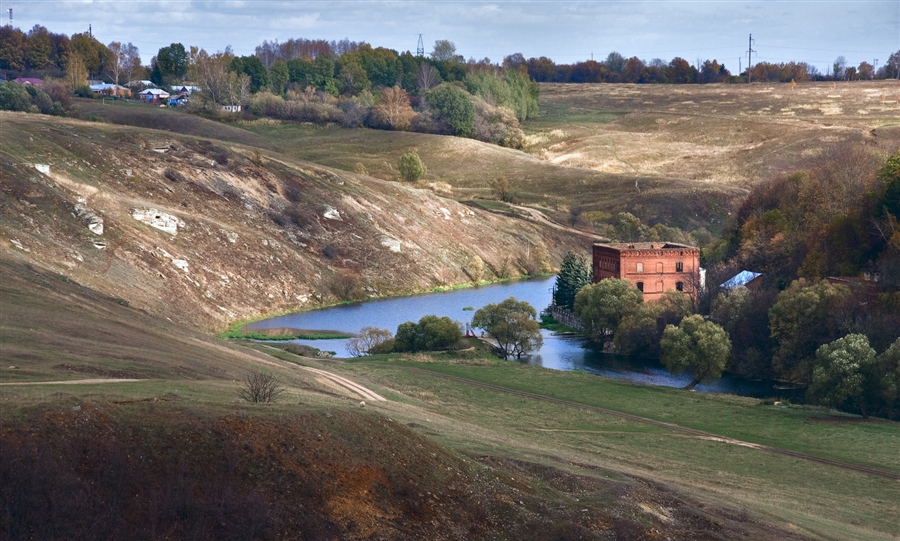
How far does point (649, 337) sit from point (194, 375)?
45.7m

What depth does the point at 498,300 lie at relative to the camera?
102625mm

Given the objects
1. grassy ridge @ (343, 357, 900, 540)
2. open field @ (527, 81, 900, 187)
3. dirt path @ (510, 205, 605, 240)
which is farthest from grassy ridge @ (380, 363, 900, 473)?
open field @ (527, 81, 900, 187)

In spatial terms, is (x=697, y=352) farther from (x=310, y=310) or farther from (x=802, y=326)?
(x=310, y=310)

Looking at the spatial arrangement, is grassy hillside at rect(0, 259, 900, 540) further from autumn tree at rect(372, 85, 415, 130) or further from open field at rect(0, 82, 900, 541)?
autumn tree at rect(372, 85, 415, 130)

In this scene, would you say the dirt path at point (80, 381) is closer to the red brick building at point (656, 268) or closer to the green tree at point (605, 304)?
the green tree at point (605, 304)

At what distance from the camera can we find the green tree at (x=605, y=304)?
269 ft

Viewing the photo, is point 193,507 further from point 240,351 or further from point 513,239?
point 513,239

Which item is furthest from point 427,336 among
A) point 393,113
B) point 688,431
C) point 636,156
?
point 393,113

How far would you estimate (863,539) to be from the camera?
30.2 meters

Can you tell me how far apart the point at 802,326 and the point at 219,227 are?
2155 inches

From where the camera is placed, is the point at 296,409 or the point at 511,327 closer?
the point at 296,409

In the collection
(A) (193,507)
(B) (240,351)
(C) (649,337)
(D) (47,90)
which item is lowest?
(C) (649,337)

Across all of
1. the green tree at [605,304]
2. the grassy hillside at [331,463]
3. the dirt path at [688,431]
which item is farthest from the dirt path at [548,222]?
the grassy hillside at [331,463]

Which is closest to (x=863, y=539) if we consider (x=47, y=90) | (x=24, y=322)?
(x=24, y=322)
